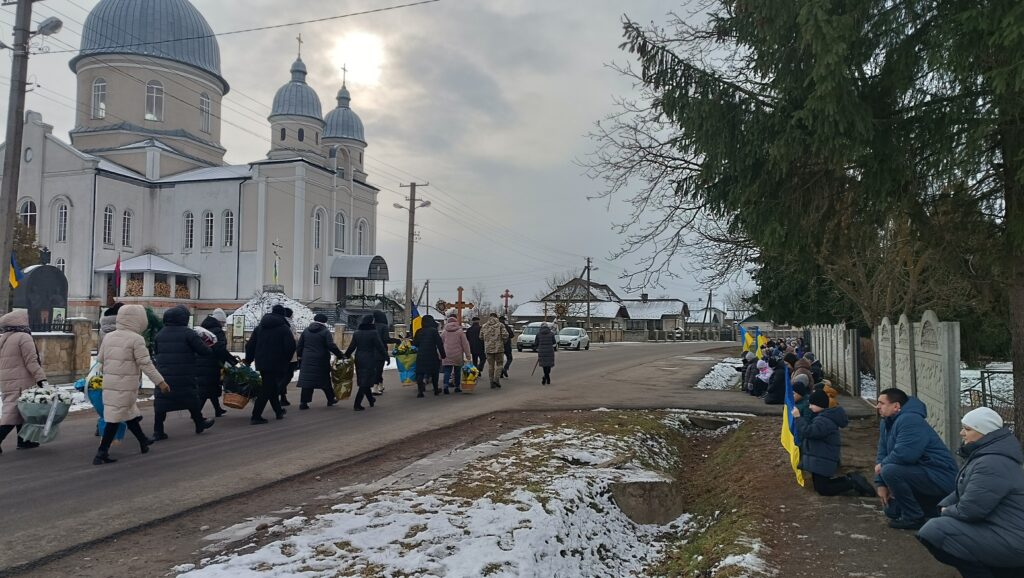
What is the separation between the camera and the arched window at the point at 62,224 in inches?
1855

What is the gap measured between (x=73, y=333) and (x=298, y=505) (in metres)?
12.5

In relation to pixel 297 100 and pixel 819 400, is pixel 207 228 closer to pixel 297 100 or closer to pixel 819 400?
pixel 297 100

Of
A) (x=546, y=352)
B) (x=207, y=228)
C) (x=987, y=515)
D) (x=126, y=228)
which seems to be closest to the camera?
(x=987, y=515)

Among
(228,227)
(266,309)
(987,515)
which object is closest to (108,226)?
(228,227)

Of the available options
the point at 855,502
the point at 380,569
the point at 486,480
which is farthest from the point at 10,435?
the point at 855,502

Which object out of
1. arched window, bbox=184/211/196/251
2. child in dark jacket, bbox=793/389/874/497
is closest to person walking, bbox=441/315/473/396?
child in dark jacket, bbox=793/389/874/497

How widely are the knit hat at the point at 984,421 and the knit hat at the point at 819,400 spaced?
2224 mm

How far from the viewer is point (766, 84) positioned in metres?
7.25

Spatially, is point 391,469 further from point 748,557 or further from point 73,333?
point 73,333

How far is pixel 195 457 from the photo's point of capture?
782 centimetres

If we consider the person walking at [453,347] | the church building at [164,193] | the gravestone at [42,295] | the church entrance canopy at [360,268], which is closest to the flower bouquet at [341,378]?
the person walking at [453,347]

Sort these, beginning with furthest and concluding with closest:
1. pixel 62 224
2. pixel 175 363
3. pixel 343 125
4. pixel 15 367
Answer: pixel 343 125, pixel 62 224, pixel 175 363, pixel 15 367

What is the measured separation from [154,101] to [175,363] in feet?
161

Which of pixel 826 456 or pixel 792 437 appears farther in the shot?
pixel 792 437
